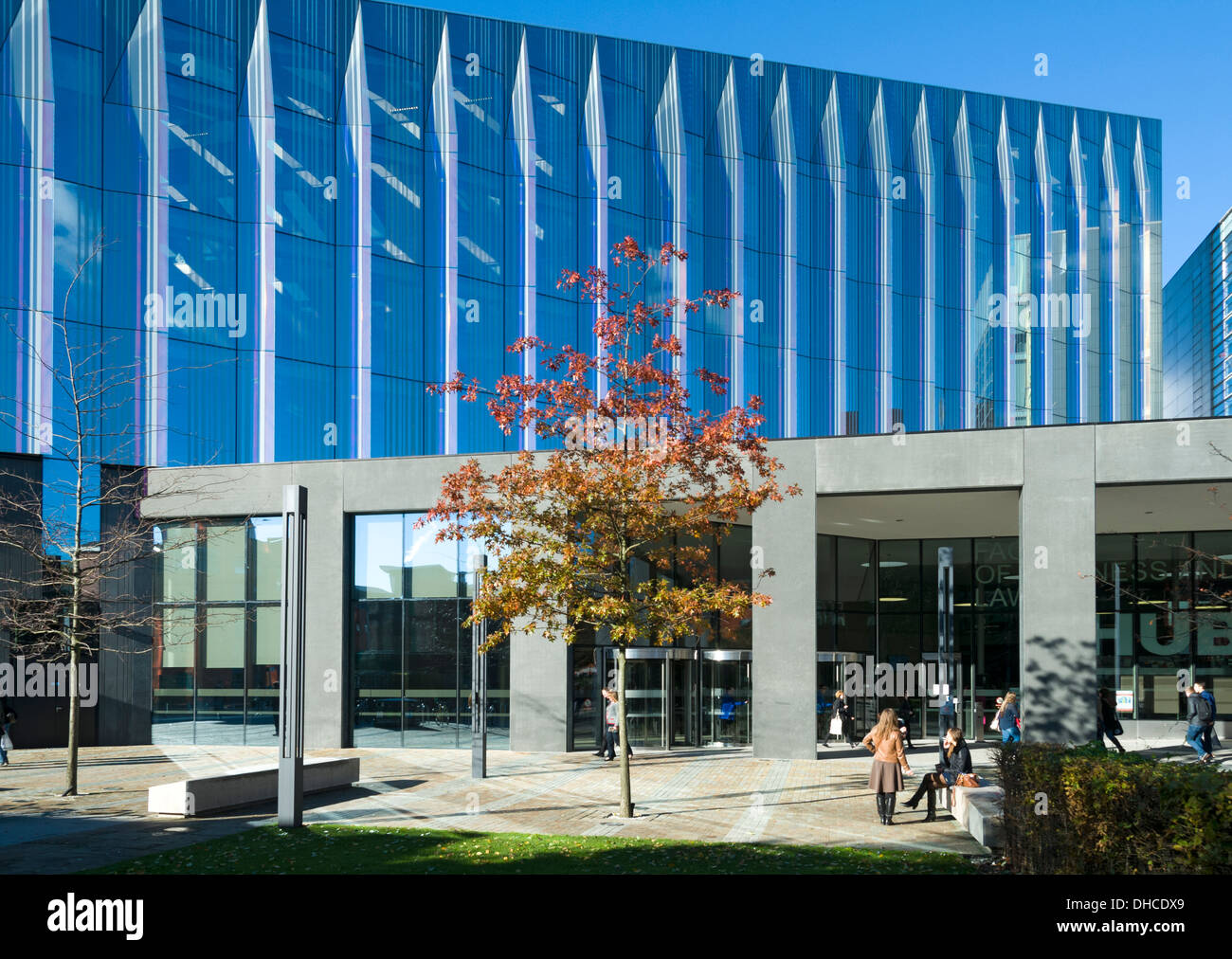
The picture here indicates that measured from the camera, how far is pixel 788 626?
23703 millimetres

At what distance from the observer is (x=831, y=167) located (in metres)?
55.2

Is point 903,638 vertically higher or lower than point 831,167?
lower

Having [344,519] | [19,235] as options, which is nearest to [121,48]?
[19,235]

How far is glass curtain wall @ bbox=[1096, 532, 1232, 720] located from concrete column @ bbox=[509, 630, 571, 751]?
1441cm

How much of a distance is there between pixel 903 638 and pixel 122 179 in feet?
97.6

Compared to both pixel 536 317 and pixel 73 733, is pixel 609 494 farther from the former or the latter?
pixel 536 317

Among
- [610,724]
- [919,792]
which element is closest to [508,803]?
[919,792]

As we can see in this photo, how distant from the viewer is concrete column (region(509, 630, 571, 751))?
988 inches

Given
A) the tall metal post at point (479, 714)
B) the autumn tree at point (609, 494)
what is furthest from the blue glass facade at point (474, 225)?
the autumn tree at point (609, 494)

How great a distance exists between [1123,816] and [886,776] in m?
6.13

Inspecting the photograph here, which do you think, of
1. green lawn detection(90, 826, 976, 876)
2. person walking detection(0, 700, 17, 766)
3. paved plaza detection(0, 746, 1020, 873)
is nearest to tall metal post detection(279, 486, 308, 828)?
green lawn detection(90, 826, 976, 876)
